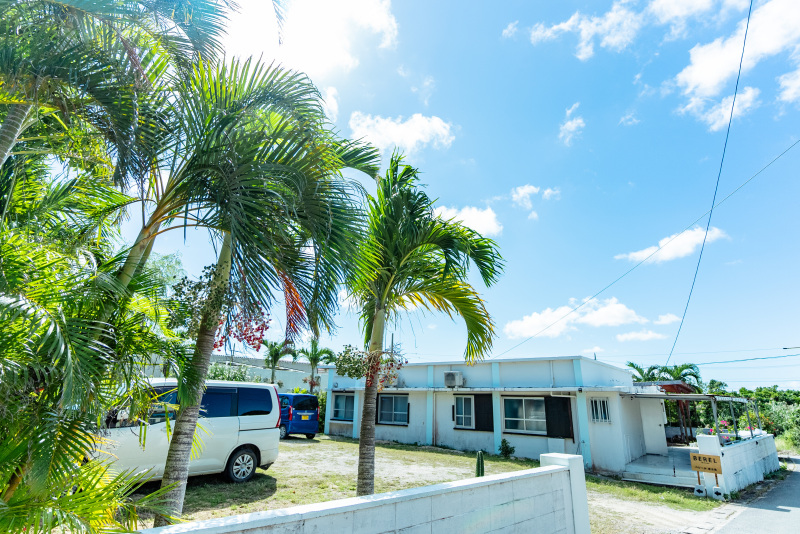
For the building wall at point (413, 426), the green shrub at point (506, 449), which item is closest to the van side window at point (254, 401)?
the green shrub at point (506, 449)

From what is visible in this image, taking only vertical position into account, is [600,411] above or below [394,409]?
above

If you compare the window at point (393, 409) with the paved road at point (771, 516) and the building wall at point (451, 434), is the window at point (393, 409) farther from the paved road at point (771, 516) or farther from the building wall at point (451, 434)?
the paved road at point (771, 516)

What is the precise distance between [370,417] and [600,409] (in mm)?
12143

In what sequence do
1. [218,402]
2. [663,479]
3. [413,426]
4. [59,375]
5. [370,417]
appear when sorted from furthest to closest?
[413,426], [663,479], [218,402], [370,417], [59,375]

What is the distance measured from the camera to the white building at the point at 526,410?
48.0ft

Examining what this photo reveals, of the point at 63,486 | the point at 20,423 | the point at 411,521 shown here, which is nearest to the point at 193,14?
the point at 20,423

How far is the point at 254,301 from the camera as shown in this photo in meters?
3.19

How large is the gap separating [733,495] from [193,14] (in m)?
13.2

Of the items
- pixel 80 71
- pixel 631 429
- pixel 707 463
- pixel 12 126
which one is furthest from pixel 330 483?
pixel 631 429

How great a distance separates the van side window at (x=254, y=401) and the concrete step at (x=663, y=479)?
33.4ft

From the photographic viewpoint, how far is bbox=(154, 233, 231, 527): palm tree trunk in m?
3.43

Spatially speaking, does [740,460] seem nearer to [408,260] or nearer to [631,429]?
[631,429]

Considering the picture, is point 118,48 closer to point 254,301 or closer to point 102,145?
point 102,145

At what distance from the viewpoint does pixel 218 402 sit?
8.02 metres
